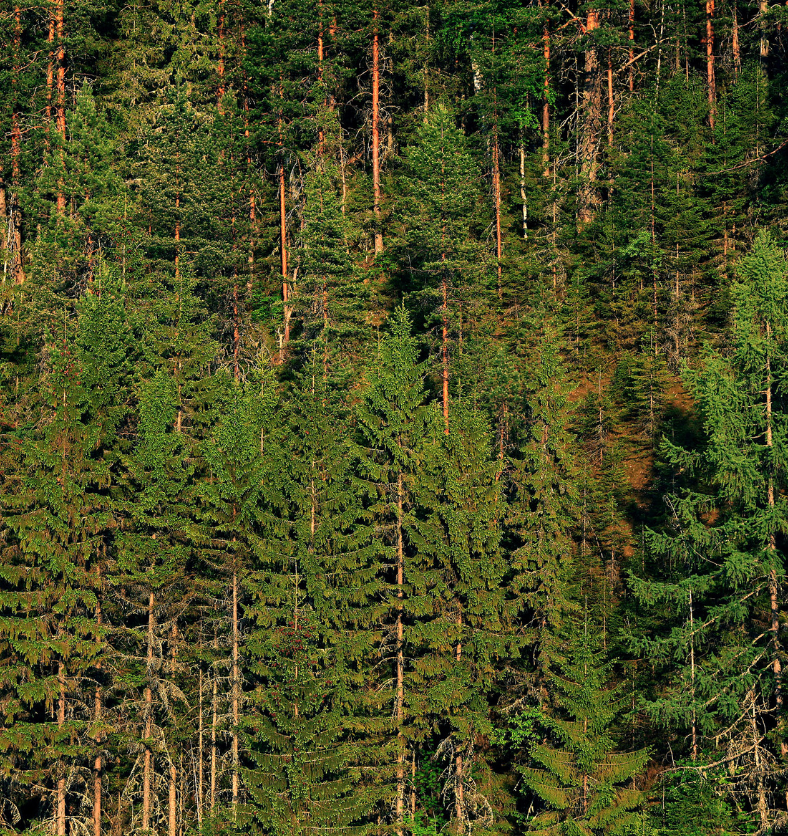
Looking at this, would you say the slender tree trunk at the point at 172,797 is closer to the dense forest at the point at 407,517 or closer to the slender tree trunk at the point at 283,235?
the dense forest at the point at 407,517

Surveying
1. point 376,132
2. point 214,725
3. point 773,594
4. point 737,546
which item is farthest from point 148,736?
point 376,132

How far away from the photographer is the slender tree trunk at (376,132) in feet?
183

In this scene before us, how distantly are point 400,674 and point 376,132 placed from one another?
3278 cm

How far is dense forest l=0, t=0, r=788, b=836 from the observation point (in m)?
31.5

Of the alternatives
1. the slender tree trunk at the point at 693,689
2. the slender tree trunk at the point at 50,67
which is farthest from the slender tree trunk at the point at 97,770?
the slender tree trunk at the point at 50,67

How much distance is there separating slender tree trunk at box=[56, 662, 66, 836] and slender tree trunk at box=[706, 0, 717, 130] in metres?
40.5

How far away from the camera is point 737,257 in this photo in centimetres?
4834

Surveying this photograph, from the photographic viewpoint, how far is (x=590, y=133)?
57531mm

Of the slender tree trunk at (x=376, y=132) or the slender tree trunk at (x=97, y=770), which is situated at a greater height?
the slender tree trunk at (x=376, y=132)

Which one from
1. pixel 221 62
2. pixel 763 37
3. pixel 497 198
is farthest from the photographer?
pixel 221 62

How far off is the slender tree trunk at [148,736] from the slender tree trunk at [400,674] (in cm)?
728

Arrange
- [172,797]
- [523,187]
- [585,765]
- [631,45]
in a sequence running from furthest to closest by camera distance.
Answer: [631,45] < [523,187] < [172,797] < [585,765]

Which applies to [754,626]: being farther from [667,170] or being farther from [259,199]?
[259,199]

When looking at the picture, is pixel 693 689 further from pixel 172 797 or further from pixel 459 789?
pixel 172 797
